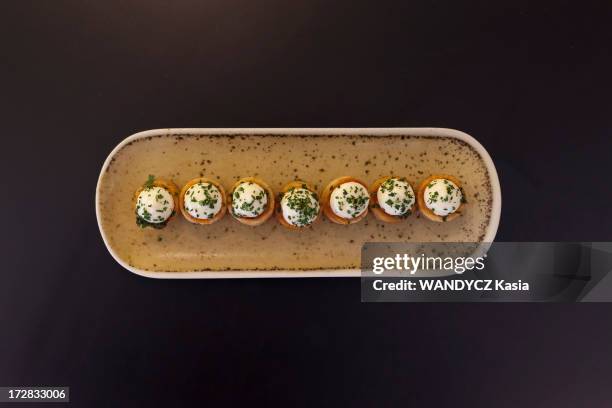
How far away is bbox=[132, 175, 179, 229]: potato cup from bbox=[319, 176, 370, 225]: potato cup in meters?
0.77

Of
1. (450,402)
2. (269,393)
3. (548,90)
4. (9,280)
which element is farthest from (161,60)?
(450,402)

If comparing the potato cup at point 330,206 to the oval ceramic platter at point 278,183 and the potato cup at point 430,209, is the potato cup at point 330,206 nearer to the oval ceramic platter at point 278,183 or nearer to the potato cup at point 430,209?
the oval ceramic platter at point 278,183

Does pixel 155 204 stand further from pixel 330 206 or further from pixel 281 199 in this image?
pixel 330 206

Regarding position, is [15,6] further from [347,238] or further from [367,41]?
[347,238]

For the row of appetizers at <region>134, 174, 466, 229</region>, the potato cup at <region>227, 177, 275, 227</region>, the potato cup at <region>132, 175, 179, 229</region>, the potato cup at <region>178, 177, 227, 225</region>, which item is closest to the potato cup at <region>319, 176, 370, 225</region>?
the row of appetizers at <region>134, 174, 466, 229</region>

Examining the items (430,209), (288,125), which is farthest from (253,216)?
(430,209)

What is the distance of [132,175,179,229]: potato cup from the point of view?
1.83m

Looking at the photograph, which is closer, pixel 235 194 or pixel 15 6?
pixel 235 194

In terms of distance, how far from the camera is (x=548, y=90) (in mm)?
2111

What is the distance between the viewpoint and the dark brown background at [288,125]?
6.75ft

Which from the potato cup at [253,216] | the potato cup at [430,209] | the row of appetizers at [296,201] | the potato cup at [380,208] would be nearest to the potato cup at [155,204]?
the row of appetizers at [296,201]

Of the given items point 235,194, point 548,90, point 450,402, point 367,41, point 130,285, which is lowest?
point 450,402

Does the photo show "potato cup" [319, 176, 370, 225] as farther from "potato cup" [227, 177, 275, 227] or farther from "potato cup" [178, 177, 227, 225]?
"potato cup" [178, 177, 227, 225]

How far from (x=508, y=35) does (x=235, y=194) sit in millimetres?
1774
